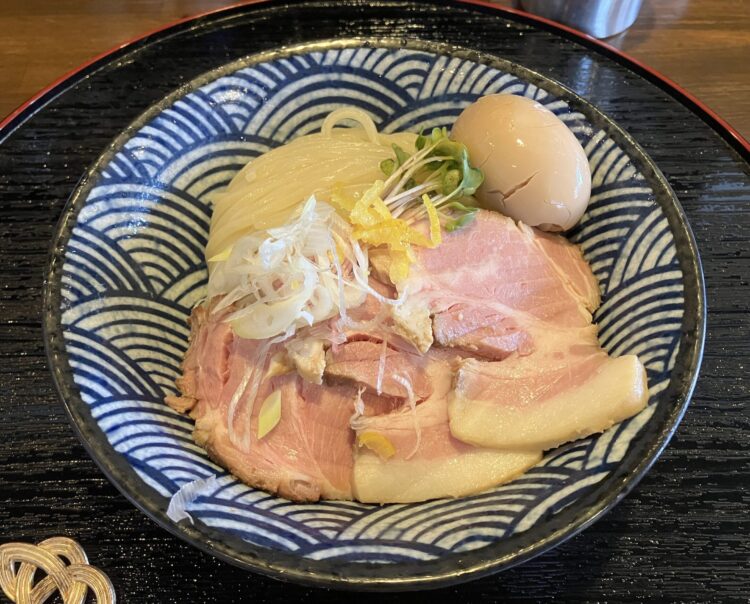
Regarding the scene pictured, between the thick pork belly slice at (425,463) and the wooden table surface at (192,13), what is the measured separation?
1.80 metres

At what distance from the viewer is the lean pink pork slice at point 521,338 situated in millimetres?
1354

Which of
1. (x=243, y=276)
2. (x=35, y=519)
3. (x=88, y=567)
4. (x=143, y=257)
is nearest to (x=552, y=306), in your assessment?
(x=243, y=276)

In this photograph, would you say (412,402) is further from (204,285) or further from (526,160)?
(204,285)

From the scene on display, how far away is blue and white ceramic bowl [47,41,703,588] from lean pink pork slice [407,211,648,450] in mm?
64

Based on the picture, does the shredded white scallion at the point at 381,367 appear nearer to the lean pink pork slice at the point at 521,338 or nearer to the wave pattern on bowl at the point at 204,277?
the lean pink pork slice at the point at 521,338

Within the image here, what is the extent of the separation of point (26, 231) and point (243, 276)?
0.89 metres

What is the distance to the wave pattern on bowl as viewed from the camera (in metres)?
1.25

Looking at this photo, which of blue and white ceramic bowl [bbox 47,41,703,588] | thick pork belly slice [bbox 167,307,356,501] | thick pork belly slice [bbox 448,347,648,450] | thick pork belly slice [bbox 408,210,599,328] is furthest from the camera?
thick pork belly slice [bbox 408,210,599,328]

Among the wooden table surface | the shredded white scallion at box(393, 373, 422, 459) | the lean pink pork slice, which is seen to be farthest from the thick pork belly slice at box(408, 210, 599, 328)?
the wooden table surface

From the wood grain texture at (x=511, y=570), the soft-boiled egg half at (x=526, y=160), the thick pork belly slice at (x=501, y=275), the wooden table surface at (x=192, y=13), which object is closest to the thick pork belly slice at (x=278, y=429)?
the wood grain texture at (x=511, y=570)

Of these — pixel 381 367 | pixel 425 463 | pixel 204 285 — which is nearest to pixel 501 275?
pixel 381 367

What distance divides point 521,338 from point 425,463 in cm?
40

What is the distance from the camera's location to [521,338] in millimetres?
1527

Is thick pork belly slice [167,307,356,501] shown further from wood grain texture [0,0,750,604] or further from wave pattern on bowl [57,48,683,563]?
wood grain texture [0,0,750,604]
